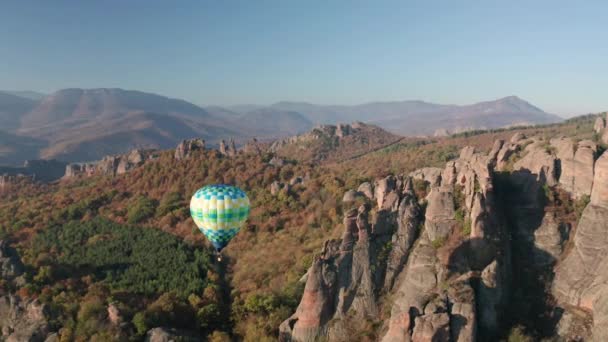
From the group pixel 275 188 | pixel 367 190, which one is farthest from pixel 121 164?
pixel 367 190

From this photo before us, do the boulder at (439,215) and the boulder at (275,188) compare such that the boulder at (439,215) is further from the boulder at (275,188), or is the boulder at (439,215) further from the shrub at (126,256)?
the boulder at (275,188)

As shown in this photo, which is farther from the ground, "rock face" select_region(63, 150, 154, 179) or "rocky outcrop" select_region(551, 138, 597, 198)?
"rocky outcrop" select_region(551, 138, 597, 198)

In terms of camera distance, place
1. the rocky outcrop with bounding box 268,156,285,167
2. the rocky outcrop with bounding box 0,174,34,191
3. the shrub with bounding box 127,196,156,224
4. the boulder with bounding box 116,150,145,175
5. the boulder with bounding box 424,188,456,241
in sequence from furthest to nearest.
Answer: the rocky outcrop with bounding box 0,174,34,191, the boulder with bounding box 116,150,145,175, the rocky outcrop with bounding box 268,156,285,167, the shrub with bounding box 127,196,156,224, the boulder with bounding box 424,188,456,241

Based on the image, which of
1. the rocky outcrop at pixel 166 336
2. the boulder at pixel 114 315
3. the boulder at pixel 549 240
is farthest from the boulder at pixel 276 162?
the boulder at pixel 549 240

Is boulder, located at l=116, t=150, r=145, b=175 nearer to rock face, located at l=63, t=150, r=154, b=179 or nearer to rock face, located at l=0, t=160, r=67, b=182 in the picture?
rock face, located at l=63, t=150, r=154, b=179

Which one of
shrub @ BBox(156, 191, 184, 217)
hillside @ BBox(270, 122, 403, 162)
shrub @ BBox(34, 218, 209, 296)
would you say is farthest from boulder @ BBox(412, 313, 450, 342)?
hillside @ BBox(270, 122, 403, 162)

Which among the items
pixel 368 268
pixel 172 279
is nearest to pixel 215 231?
pixel 172 279

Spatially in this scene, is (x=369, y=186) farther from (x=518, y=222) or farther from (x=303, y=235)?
(x=518, y=222)
